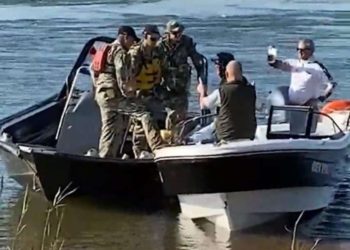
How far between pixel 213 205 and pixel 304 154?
0.97 meters

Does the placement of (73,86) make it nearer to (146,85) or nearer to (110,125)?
(110,125)

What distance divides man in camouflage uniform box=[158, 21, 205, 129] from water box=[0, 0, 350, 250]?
1.17 m

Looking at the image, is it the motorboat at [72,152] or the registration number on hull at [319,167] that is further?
the motorboat at [72,152]

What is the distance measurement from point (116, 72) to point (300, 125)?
1.81m

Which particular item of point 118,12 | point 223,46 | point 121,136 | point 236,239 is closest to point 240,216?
point 236,239

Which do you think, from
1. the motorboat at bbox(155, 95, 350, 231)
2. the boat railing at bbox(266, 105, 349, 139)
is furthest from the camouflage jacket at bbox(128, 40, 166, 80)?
the boat railing at bbox(266, 105, 349, 139)

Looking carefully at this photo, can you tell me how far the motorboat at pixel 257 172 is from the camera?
1001cm

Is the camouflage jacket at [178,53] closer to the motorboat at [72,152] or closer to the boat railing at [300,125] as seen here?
the motorboat at [72,152]

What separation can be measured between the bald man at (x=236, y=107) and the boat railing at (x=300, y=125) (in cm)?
25

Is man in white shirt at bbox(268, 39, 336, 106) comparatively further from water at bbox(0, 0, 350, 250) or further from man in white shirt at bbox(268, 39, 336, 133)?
water at bbox(0, 0, 350, 250)

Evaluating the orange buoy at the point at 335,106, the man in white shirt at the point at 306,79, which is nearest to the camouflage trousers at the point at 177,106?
the man in white shirt at the point at 306,79

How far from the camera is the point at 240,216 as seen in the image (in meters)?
10.5

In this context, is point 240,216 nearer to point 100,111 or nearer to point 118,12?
point 100,111

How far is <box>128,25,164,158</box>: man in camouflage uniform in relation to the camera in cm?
1123
